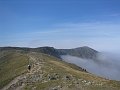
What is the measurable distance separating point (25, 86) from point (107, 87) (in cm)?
3247

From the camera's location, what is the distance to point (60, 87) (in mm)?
79250

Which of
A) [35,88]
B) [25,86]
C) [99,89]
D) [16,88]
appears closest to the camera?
[99,89]

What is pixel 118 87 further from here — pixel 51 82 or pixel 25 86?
pixel 25 86

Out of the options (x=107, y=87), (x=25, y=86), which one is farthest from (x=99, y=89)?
(x=25, y=86)

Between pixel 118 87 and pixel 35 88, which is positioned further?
pixel 35 88

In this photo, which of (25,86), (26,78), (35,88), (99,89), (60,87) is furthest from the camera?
(26,78)

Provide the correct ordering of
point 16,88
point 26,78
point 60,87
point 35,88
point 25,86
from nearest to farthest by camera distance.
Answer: point 60,87, point 35,88, point 25,86, point 16,88, point 26,78

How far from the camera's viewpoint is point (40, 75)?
105m

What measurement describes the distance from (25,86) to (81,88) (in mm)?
26651

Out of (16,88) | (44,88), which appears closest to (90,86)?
(44,88)

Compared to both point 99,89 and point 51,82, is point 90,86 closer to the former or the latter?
point 99,89

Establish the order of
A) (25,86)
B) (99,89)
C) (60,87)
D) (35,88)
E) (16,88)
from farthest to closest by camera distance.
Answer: (16,88), (25,86), (35,88), (60,87), (99,89)

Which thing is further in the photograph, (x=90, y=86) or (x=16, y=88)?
(x=16, y=88)

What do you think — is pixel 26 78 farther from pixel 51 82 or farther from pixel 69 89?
pixel 69 89
